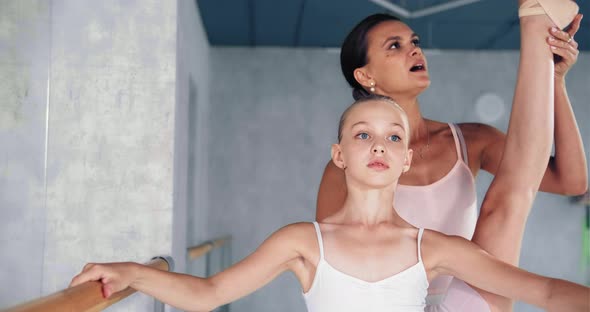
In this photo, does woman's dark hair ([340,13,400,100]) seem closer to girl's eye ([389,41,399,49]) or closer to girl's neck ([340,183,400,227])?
girl's eye ([389,41,399,49])

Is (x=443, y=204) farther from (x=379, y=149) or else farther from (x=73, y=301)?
(x=73, y=301)

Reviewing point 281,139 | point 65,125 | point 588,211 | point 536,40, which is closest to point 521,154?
point 536,40

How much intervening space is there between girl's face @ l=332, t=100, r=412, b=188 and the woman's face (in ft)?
1.40

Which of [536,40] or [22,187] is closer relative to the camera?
[536,40]

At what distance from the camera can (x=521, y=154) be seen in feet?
5.17

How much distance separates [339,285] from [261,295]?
5.48 metres

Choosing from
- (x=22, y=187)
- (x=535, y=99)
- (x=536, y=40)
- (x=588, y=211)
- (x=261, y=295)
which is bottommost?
(x=261, y=295)

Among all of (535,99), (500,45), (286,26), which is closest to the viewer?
(535,99)

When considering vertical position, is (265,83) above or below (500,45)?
below

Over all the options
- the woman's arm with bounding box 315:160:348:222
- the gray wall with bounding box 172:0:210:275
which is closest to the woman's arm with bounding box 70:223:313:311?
the woman's arm with bounding box 315:160:348:222

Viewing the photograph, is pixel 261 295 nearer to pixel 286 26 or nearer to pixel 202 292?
pixel 286 26

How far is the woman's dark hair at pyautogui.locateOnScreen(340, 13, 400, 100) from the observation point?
2.08 metres

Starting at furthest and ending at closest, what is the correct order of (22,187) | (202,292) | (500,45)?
(500,45), (22,187), (202,292)

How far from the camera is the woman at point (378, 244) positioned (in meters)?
1.38
